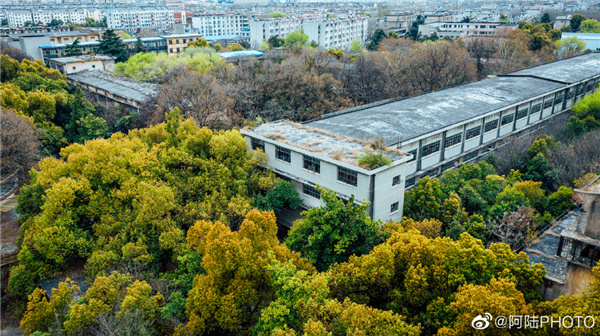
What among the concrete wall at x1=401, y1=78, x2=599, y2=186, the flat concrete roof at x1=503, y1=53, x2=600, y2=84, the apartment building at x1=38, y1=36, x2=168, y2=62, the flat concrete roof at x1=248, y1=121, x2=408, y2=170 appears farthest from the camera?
the apartment building at x1=38, y1=36, x2=168, y2=62

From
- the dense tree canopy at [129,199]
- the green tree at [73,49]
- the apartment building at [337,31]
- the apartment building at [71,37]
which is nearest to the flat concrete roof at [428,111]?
the dense tree canopy at [129,199]

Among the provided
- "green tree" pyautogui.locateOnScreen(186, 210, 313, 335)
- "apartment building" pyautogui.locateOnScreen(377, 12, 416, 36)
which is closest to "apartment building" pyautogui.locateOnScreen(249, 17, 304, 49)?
"apartment building" pyautogui.locateOnScreen(377, 12, 416, 36)

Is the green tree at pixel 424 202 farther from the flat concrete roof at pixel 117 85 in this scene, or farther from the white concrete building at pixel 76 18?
the white concrete building at pixel 76 18

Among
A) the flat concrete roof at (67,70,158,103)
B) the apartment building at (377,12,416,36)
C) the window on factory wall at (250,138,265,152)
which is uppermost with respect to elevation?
the apartment building at (377,12,416,36)

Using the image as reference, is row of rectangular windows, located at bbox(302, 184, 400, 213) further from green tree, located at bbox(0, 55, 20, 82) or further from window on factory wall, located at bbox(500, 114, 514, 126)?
green tree, located at bbox(0, 55, 20, 82)

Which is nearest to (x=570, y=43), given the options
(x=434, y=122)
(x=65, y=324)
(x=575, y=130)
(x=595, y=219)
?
(x=575, y=130)

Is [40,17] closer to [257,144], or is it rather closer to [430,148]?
[257,144]
